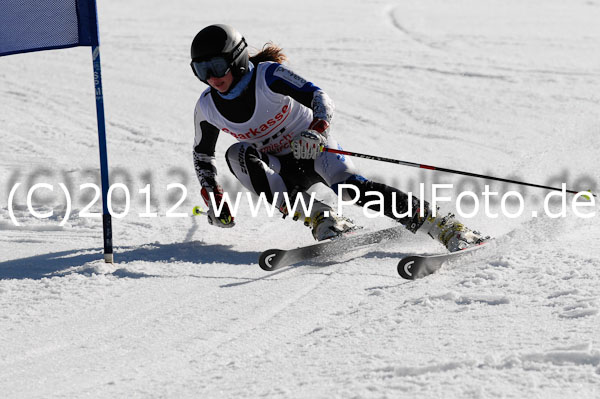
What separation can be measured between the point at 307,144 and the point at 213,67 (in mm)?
735

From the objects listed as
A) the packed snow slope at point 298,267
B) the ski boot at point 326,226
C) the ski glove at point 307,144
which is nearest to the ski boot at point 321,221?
the ski boot at point 326,226

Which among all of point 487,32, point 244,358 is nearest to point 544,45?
point 487,32

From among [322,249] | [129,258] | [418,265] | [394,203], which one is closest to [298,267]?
[322,249]

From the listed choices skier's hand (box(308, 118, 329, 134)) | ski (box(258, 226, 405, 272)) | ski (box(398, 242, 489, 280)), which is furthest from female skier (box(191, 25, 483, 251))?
ski (box(398, 242, 489, 280))

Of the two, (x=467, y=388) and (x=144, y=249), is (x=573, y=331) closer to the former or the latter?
(x=467, y=388)

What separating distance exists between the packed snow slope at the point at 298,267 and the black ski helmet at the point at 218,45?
4.22 feet

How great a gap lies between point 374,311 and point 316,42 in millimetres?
11849

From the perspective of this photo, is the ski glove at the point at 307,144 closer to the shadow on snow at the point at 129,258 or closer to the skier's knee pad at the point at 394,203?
the skier's knee pad at the point at 394,203

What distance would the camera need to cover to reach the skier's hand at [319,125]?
4828mm

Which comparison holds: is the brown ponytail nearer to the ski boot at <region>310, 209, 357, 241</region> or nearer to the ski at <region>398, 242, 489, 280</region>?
the ski boot at <region>310, 209, 357, 241</region>

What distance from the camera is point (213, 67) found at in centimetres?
462

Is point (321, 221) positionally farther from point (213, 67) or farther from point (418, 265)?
point (213, 67)

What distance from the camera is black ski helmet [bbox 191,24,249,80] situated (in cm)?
457

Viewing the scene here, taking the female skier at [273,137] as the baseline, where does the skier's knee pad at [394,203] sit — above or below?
below
